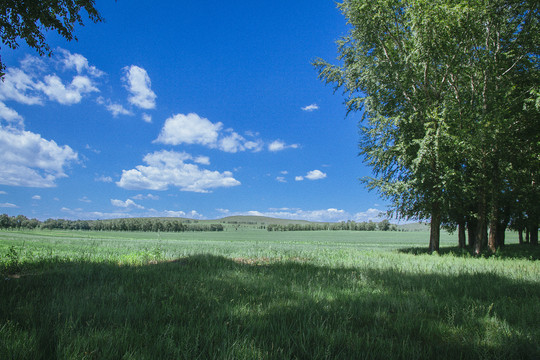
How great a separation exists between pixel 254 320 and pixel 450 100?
62.1ft

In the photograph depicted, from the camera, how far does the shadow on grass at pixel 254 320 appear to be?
269 centimetres

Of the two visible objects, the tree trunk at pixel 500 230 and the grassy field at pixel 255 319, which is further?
the tree trunk at pixel 500 230

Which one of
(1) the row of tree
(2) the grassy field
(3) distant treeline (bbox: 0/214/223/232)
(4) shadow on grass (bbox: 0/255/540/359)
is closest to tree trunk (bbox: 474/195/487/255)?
(1) the row of tree

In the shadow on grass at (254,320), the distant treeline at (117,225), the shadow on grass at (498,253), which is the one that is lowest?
the distant treeline at (117,225)

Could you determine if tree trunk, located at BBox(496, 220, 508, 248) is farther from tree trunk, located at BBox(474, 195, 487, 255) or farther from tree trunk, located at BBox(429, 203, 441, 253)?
tree trunk, located at BBox(429, 203, 441, 253)

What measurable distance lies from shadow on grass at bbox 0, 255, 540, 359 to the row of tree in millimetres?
12380

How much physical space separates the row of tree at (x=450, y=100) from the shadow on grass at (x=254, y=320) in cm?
1238

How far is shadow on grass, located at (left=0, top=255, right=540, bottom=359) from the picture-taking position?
2693 mm

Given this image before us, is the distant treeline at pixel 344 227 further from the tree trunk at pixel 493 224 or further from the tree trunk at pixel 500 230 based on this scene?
the tree trunk at pixel 493 224

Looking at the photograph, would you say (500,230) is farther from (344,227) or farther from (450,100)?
(344,227)

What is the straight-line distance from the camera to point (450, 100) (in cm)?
1658

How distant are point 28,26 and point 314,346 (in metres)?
12.4

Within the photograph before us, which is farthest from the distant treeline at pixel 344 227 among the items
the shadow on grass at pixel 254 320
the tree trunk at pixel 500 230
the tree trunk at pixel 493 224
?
the shadow on grass at pixel 254 320

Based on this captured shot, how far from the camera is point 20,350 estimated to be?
2498 mm
